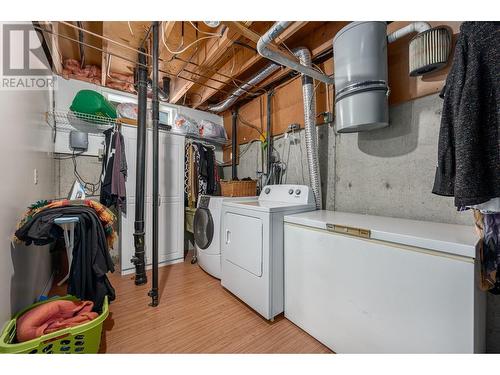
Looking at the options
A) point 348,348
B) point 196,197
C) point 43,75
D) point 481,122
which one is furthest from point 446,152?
point 43,75

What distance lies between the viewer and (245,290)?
181cm

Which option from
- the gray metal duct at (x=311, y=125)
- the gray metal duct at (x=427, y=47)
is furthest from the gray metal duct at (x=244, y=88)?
the gray metal duct at (x=427, y=47)

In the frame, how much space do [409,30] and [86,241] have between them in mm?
2580

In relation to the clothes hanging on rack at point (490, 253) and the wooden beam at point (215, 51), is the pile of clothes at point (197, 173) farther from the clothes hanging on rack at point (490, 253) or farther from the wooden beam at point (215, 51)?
the clothes hanging on rack at point (490, 253)

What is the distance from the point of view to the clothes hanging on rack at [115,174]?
7.66ft

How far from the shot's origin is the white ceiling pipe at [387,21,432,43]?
1362 millimetres

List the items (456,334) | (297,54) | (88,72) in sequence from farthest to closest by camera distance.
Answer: (88,72), (297,54), (456,334)

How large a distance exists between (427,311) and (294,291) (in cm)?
83

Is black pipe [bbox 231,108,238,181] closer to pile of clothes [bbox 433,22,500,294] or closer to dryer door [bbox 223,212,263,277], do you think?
dryer door [bbox 223,212,263,277]

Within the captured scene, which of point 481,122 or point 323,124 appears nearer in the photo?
point 481,122

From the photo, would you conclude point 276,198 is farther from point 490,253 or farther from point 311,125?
point 490,253

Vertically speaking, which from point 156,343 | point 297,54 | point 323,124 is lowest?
point 156,343

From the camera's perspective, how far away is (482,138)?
93 centimetres
